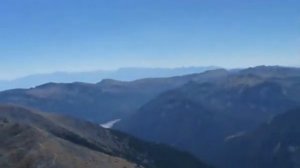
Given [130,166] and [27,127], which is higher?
[27,127]

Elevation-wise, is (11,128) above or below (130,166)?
above

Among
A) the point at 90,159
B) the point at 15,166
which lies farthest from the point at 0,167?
the point at 90,159

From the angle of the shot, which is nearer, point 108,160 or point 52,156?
point 52,156

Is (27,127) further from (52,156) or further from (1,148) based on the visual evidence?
(52,156)

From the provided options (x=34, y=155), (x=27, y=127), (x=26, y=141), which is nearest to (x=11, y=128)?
(x=27, y=127)

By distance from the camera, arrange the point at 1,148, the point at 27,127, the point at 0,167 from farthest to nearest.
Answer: the point at 27,127 < the point at 1,148 < the point at 0,167

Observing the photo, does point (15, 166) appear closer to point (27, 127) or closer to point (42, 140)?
point (42, 140)

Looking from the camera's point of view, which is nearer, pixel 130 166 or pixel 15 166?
pixel 15 166

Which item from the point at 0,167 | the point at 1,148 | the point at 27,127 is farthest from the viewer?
Answer: the point at 27,127
